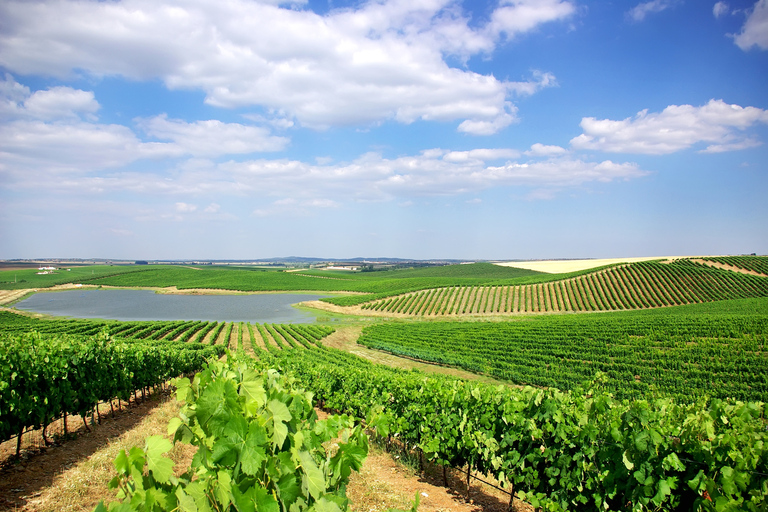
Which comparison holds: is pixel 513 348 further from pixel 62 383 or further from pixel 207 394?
pixel 207 394

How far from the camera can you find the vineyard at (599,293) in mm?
62875

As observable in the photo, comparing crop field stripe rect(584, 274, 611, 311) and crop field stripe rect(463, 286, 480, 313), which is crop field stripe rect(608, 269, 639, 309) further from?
crop field stripe rect(463, 286, 480, 313)

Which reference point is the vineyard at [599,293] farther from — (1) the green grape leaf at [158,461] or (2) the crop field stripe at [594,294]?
(1) the green grape leaf at [158,461]

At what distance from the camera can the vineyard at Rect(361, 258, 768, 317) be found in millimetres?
62875

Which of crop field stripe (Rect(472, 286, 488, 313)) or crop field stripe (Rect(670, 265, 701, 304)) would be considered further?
crop field stripe (Rect(472, 286, 488, 313))

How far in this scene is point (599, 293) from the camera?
223ft

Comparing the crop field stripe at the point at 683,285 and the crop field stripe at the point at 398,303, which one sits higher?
the crop field stripe at the point at 683,285

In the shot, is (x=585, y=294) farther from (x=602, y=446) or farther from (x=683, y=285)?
(x=602, y=446)

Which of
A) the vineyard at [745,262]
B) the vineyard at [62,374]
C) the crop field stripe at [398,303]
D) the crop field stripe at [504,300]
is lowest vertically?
the crop field stripe at [398,303]

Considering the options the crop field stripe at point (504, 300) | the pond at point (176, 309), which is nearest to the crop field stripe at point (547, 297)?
the crop field stripe at point (504, 300)

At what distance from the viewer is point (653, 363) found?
28.3 metres

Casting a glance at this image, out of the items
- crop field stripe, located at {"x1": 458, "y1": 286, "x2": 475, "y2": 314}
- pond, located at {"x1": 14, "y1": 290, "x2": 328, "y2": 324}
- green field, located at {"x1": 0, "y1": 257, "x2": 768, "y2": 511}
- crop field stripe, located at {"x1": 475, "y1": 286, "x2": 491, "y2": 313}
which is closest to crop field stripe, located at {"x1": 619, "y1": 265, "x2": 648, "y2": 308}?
green field, located at {"x1": 0, "y1": 257, "x2": 768, "y2": 511}

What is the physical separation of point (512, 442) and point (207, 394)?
6.41 meters

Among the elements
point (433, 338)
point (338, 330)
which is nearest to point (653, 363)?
point (433, 338)
